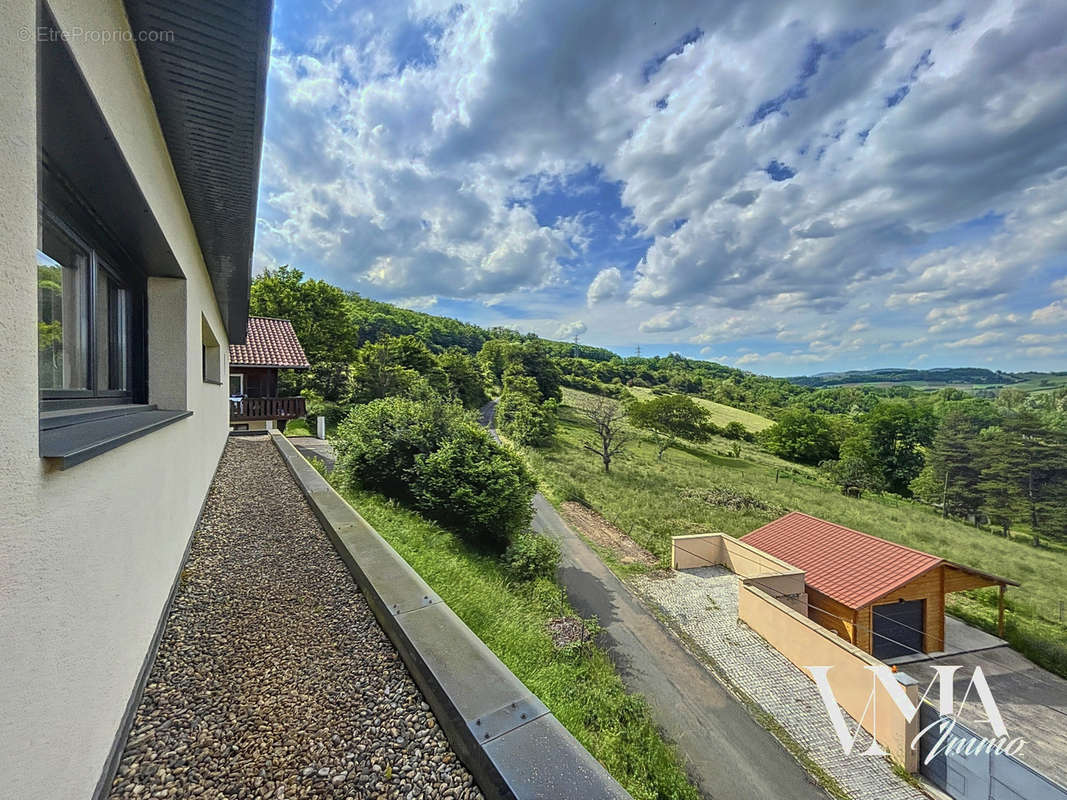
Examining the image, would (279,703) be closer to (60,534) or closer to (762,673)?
(60,534)

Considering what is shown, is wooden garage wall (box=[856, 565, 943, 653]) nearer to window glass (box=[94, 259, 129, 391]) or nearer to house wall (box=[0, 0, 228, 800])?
house wall (box=[0, 0, 228, 800])

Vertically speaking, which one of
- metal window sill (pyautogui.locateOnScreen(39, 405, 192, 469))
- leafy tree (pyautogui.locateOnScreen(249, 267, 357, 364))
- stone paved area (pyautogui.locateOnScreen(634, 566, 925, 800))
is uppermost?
leafy tree (pyautogui.locateOnScreen(249, 267, 357, 364))

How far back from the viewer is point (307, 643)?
2760 mm

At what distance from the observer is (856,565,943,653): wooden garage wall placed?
9.49 m

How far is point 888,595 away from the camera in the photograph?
9.58 metres

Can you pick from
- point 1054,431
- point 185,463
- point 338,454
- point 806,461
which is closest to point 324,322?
point 338,454

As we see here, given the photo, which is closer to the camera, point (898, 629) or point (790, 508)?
point (898, 629)

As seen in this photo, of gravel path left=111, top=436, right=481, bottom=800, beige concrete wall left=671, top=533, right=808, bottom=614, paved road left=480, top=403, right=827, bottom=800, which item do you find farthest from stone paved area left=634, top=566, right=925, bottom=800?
gravel path left=111, top=436, right=481, bottom=800

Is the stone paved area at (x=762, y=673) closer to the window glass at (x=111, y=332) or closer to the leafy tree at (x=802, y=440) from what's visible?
the window glass at (x=111, y=332)

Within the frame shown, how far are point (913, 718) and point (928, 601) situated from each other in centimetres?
472

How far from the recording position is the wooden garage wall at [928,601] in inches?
374

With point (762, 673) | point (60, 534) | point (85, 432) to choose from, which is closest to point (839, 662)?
point (762, 673)

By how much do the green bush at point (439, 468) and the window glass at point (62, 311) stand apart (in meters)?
6.40

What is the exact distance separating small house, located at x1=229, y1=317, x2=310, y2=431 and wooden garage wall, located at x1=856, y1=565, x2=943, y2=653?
58.3ft
